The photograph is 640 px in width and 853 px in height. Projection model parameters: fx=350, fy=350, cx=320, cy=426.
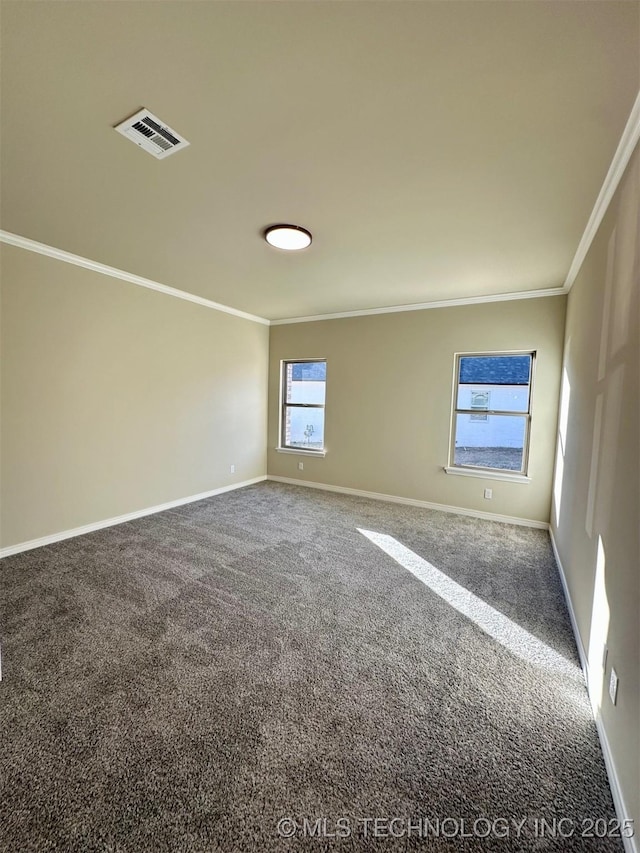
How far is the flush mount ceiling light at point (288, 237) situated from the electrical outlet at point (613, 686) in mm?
3067

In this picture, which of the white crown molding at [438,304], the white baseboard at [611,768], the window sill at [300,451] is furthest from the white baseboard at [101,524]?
the white baseboard at [611,768]

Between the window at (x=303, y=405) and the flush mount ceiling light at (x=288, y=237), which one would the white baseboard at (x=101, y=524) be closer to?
the window at (x=303, y=405)

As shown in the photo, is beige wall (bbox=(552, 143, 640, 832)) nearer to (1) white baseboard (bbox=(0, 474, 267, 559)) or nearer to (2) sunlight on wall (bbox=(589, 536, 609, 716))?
(2) sunlight on wall (bbox=(589, 536, 609, 716))

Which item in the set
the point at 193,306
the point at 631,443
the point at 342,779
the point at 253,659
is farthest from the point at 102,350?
the point at 631,443

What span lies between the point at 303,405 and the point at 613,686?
190 inches

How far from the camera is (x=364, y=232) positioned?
8.89 feet

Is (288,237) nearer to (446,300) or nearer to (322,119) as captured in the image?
(322,119)

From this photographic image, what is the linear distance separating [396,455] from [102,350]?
3762mm

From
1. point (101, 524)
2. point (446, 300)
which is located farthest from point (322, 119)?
point (101, 524)

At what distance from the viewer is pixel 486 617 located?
2357 millimetres

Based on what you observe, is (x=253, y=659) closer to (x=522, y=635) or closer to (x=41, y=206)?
(x=522, y=635)

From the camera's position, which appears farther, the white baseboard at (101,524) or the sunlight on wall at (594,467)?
the white baseboard at (101,524)

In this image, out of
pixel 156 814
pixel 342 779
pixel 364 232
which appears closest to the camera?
pixel 156 814

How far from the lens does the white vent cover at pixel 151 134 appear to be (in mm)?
1637
